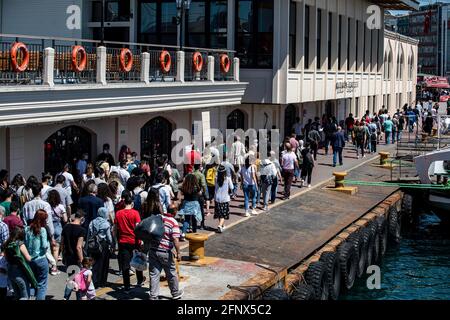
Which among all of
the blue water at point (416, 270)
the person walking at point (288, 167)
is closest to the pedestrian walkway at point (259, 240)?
the person walking at point (288, 167)

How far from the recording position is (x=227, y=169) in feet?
63.3

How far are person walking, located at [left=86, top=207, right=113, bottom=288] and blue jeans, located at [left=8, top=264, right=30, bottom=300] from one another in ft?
5.56

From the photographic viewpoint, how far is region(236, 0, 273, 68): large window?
3006 cm

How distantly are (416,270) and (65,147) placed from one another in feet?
32.7

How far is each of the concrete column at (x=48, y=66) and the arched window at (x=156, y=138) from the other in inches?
266

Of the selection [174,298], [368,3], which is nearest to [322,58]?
[368,3]

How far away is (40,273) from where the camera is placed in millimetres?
11898

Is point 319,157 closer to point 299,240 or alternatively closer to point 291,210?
point 291,210

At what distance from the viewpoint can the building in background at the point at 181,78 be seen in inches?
720

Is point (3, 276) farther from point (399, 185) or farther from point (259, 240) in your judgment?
point (399, 185)

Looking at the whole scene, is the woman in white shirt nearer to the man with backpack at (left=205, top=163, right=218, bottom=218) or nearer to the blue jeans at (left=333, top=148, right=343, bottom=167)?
the man with backpack at (left=205, top=163, right=218, bottom=218)

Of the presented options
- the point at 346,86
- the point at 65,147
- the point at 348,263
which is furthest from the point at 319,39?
the point at 348,263

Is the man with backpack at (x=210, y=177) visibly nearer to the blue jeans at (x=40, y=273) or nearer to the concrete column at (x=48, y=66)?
the concrete column at (x=48, y=66)

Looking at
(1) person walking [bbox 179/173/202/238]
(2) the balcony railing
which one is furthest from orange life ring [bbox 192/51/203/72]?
(1) person walking [bbox 179/173/202/238]
